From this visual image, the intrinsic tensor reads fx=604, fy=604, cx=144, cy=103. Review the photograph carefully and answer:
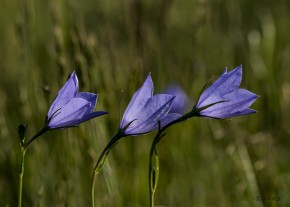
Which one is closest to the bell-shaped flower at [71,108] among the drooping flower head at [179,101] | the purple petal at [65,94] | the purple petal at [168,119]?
the purple petal at [65,94]

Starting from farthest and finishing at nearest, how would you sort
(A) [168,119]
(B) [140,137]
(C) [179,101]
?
(C) [179,101] → (B) [140,137] → (A) [168,119]

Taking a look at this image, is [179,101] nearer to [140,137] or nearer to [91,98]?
[140,137]

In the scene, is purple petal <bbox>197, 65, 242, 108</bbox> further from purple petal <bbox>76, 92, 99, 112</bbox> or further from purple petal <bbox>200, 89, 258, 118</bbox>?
purple petal <bbox>76, 92, 99, 112</bbox>

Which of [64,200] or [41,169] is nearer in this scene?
[64,200]

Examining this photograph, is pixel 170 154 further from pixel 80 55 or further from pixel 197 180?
pixel 80 55

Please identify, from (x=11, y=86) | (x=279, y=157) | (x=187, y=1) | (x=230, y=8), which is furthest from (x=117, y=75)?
(x=187, y=1)

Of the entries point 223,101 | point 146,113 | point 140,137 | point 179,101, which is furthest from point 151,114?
point 179,101
